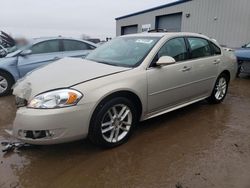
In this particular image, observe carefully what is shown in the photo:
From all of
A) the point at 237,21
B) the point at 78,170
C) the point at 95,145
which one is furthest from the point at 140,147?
the point at 237,21

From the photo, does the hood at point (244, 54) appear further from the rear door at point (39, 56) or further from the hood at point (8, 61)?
the hood at point (8, 61)

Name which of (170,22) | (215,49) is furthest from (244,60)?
(170,22)

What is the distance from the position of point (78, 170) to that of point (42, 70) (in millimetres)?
1656

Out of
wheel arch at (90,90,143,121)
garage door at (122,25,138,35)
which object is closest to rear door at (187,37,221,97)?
wheel arch at (90,90,143,121)

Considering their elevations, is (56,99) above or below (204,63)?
below

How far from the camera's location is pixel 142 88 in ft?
11.8

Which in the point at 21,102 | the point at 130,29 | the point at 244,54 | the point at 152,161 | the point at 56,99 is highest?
the point at 130,29

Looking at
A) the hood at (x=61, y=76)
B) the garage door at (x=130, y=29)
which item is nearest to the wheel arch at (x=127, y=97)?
the hood at (x=61, y=76)

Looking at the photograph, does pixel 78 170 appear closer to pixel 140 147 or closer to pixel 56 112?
pixel 56 112

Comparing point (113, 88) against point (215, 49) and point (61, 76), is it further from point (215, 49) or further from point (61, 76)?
point (215, 49)

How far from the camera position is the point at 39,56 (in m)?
6.68

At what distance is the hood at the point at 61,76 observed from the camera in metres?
3.13

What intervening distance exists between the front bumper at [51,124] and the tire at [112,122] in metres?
0.15

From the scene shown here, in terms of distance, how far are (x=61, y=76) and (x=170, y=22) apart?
1751 cm
